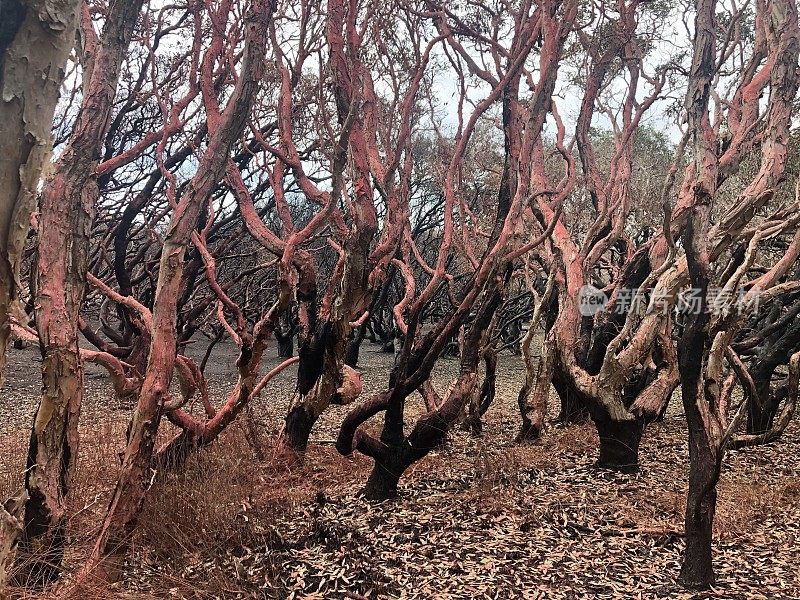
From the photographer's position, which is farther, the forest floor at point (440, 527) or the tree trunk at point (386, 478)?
the tree trunk at point (386, 478)

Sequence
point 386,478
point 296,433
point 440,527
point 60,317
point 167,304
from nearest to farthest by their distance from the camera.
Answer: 1. point 60,317
2. point 167,304
3. point 440,527
4. point 386,478
5. point 296,433

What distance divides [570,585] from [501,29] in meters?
6.03

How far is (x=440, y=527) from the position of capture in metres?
3.91

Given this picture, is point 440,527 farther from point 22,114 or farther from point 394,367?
point 22,114

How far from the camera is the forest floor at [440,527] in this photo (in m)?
3.07

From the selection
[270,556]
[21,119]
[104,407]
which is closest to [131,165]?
[104,407]

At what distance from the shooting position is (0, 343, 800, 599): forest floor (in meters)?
3.07

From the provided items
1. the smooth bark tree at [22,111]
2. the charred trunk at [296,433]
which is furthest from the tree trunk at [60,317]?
the charred trunk at [296,433]

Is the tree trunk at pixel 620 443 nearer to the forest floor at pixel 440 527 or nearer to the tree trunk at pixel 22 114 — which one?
the forest floor at pixel 440 527

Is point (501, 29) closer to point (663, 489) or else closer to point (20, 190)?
point (663, 489)

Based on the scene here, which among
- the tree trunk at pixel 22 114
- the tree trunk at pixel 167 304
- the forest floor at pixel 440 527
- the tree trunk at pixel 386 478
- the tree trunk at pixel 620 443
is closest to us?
the tree trunk at pixel 22 114

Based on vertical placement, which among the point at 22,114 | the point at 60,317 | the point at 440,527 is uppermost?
the point at 22,114

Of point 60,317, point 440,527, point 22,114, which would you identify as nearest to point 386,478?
point 440,527

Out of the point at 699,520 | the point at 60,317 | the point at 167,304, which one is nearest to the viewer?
the point at 60,317
